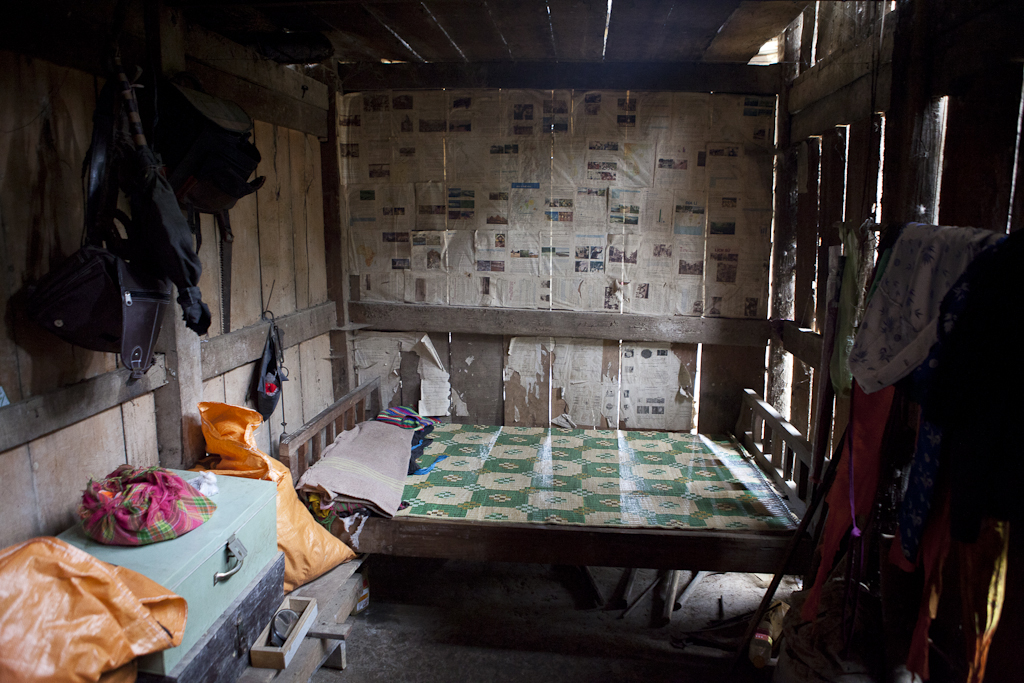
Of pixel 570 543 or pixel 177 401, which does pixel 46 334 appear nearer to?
pixel 177 401

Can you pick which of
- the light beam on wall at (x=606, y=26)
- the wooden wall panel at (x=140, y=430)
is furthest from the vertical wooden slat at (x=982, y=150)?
the wooden wall panel at (x=140, y=430)

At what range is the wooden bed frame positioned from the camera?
2742 millimetres

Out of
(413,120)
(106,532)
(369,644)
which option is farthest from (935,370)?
(413,120)

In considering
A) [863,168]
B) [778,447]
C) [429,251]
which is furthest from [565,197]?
[778,447]

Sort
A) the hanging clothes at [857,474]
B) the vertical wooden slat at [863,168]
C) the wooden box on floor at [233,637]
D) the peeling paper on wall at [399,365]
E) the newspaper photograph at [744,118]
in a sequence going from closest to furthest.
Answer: the wooden box on floor at [233,637], the hanging clothes at [857,474], the vertical wooden slat at [863,168], the newspaper photograph at [744,118], the peeling paper on wall at [399,365]

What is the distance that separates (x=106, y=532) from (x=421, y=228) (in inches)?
102

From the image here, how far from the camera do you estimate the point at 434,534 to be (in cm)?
288

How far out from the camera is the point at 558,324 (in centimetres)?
395

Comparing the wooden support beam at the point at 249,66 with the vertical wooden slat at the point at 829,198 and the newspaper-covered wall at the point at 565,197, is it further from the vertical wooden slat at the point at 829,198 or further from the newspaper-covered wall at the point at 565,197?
the vertical wooden slat at the point at 829,198

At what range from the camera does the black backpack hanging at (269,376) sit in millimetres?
3125

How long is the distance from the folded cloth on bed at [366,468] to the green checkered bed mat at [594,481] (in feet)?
0.34

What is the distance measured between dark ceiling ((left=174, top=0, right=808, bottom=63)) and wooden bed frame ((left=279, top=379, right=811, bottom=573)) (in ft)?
6.23

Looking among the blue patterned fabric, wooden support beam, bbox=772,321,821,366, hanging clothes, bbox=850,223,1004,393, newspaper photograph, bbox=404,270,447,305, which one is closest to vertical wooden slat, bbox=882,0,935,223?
hanging clothes, bbox=850,223,1004,393

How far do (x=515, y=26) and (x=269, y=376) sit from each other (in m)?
2.12
